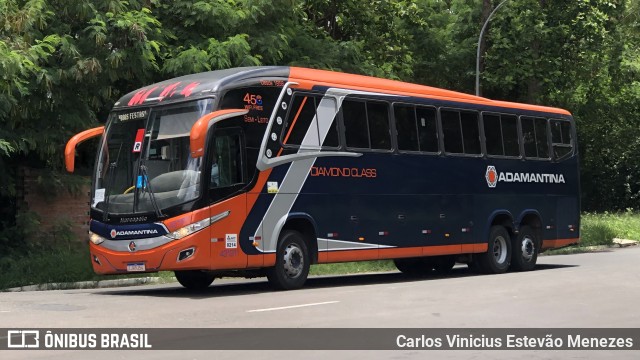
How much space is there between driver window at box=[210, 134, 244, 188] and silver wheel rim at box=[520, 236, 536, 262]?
8.78 meters

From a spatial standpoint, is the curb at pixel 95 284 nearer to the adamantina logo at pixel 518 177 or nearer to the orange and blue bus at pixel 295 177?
the orange and blue bus at pixel 295 177

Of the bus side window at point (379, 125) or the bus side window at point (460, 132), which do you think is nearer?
the bus side window at point (379, 125)

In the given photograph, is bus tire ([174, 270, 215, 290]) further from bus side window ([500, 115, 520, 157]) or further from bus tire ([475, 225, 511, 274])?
bus side window ([500, 115, 520, 157])

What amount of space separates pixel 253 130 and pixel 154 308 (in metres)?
3.81

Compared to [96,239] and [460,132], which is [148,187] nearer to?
[96,239]

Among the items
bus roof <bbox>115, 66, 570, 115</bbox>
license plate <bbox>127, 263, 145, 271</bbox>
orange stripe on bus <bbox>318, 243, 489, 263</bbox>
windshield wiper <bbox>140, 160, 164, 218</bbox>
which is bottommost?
orange stripe on bus <bbox>318, 243, 489, 263</bbox>

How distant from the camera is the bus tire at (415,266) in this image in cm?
2367

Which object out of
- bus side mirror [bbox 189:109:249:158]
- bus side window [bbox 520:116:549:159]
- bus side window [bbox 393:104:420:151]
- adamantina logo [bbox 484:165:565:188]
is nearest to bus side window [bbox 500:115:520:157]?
bus side window [bbox 520:116:549:159]

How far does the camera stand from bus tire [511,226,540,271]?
23.5 metres

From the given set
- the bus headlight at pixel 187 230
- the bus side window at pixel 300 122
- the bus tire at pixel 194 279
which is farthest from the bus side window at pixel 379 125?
the bus headlight at pixel 187 230

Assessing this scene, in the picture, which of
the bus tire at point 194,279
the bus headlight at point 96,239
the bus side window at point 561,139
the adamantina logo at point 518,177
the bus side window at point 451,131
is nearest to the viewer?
the bus headlight at point 96,239

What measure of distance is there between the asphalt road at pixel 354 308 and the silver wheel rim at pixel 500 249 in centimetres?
249

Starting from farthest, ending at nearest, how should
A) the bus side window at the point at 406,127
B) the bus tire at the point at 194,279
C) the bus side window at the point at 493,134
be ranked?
the bus side window at the point at 493,134
the bus side window at the point at 406,127
the bus tire at the point at 194,279

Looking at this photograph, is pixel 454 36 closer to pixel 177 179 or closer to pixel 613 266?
pixel 613 266
